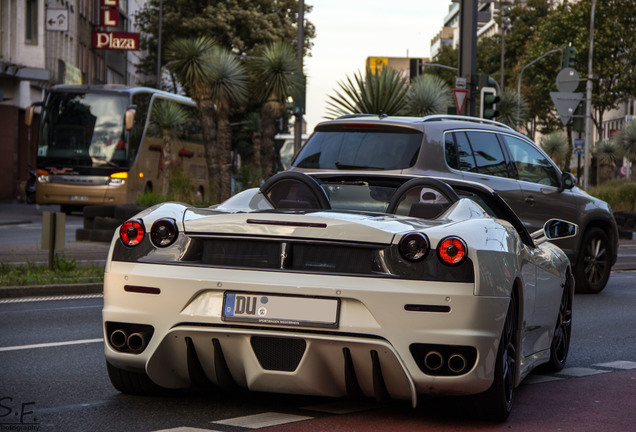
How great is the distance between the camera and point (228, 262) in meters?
5.59

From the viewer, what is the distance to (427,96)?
3083cm

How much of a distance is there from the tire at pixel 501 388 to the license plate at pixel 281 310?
88 cm

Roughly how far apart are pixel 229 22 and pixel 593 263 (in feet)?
177

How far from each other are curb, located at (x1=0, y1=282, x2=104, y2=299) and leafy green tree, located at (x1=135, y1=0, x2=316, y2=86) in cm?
5127

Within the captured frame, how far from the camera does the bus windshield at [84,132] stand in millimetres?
33469

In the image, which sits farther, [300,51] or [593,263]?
[300,51]

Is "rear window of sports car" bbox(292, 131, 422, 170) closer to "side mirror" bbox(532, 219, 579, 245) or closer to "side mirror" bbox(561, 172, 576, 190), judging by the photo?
"side mirror" bbox(561, 172, 576, 190)

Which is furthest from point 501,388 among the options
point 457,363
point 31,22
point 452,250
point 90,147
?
point 31,22

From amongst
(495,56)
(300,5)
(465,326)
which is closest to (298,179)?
(465,326)

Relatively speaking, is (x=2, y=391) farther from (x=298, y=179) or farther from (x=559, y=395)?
(x=559, y=395)

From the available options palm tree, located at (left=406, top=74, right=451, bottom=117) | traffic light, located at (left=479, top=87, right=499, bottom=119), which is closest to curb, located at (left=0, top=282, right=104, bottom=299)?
traffic light, located at (left=479, top=87, right=499, bottom=119)

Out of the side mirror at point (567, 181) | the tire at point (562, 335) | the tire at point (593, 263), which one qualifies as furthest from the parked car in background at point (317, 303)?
the tire at point (593, 263)

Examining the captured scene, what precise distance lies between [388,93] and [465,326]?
69.8 feet

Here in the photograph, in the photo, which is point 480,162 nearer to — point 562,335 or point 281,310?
point 562,335
